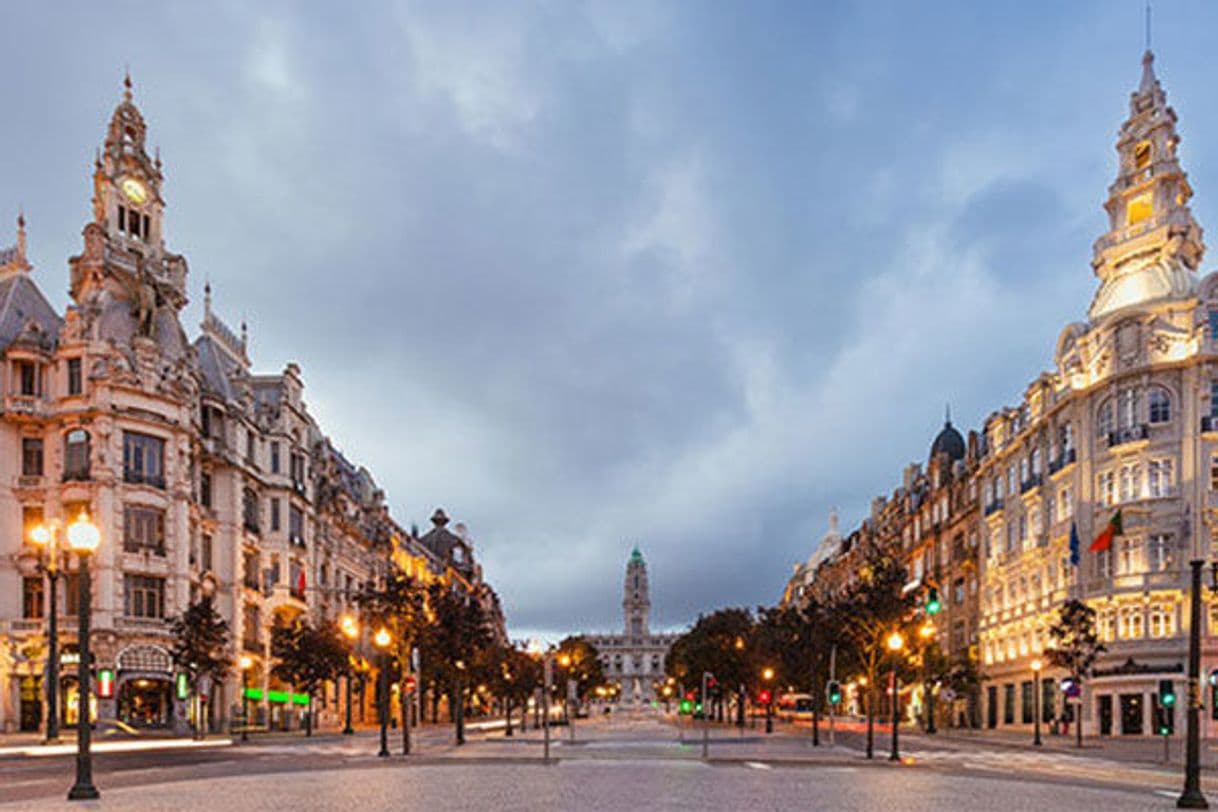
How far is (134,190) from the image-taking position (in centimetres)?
7300

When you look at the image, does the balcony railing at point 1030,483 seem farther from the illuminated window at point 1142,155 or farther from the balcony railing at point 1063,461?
the illuminated window at point 1142,155

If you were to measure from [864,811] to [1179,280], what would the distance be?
58.8 metres

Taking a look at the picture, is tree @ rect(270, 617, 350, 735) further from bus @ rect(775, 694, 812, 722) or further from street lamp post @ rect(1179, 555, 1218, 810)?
bus @ rect(775, 694, 812, 722)

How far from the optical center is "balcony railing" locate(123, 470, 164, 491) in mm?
62125

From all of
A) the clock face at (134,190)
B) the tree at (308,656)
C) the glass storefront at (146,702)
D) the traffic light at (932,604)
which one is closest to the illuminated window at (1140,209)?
the traffic light at (932,604)

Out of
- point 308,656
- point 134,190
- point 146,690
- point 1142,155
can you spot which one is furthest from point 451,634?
point 1142,155

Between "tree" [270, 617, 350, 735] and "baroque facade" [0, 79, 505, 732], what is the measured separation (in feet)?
6.49

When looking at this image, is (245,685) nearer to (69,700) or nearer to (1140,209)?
(69,700)

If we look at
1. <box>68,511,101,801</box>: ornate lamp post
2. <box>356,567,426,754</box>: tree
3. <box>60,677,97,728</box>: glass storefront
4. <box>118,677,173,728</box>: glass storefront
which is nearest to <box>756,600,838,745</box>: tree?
<box>356,567,426,754</box>: tree

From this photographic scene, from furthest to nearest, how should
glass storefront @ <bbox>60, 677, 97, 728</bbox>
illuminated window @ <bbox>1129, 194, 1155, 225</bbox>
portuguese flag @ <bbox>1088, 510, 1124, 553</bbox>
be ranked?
illuminated window @ <bbox>1129, 194, 1155, 225</bbox>
portuguese flag @ <bbox>1088, 510, 1124, 553</bbox>
glass storefront @ <bbox>60, 677, 97, 728</bbox>

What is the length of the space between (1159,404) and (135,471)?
56.1 metres

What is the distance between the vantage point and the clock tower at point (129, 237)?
222 ft

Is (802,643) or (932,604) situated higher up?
(932,604)

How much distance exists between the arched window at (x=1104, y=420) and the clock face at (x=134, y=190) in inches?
2350
